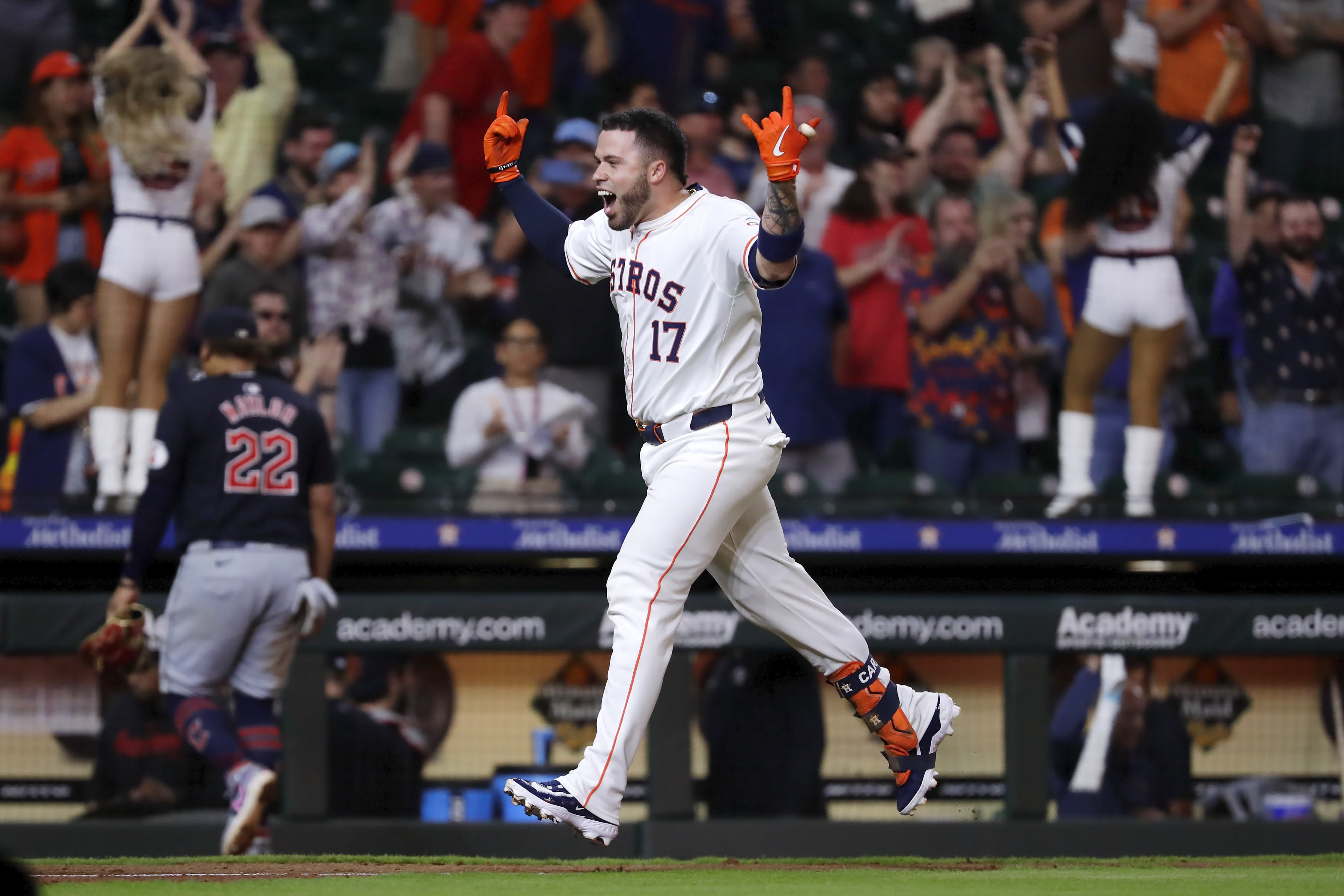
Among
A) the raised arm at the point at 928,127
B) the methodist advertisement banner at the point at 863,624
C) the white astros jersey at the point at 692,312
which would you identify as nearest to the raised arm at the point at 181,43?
the methodist advertisement banner at the point at 863,624

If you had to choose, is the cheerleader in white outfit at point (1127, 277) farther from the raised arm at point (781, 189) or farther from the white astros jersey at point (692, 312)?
the raised arm at point (781, 189)

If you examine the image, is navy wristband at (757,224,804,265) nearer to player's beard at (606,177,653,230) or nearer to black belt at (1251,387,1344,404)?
player's beard at (606,177,653,230)

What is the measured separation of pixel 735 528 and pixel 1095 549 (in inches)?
156

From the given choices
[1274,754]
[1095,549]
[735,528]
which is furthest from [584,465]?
[735,528]

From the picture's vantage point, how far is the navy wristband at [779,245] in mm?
3236

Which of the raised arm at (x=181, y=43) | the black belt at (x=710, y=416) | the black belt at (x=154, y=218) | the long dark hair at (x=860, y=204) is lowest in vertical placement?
the black belt at (x=710, y=416)

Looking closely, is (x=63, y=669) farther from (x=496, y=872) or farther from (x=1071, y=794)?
(x=1071, y=794)

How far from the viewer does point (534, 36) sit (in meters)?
8.13

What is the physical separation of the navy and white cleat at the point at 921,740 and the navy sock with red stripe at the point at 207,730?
202cm

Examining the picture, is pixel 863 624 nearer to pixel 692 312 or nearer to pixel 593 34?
pixel 692 312

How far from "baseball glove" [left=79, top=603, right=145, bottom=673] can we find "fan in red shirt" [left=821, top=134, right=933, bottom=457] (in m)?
3.70

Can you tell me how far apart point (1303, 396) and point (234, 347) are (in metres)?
5.33

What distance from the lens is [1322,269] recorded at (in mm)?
7922

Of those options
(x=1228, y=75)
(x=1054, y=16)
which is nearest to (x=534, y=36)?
(x=1054, y=16)
